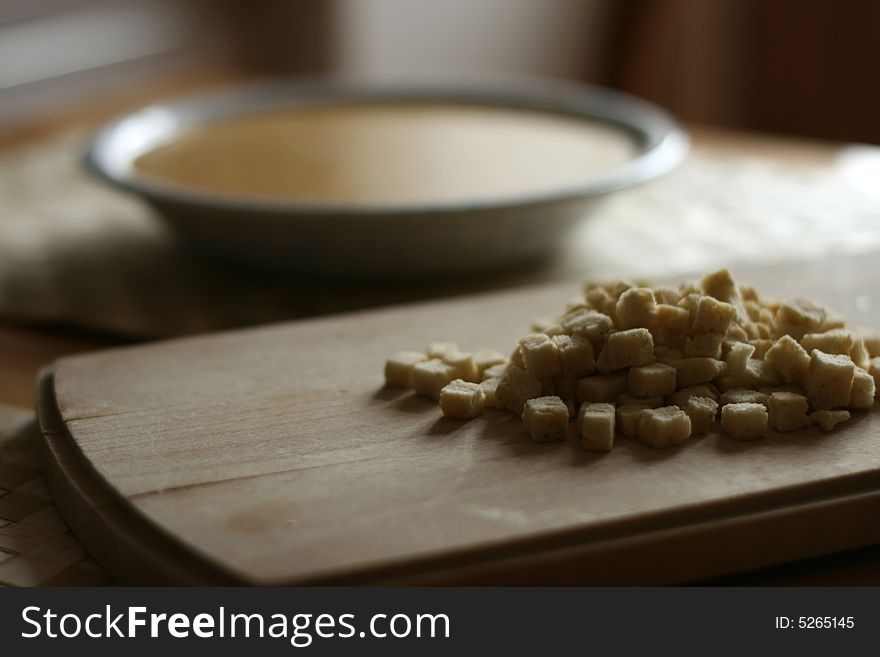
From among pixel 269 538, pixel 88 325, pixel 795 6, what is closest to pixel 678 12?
pixel 795 6

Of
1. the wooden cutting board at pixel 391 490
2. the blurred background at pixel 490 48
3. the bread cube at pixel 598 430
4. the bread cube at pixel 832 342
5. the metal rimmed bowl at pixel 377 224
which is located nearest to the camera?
the wooden cutting board at pixel 391 490

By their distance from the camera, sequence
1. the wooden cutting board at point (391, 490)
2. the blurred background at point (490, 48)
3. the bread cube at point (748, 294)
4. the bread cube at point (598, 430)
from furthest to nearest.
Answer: the blurred background at point (490, 48)
the bread cube at point (748, 294)
the bread cube at point (598, 430)
the wooden cutting board at point (391, 490)

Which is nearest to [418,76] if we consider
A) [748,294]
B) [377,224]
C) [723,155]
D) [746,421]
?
[723,155]

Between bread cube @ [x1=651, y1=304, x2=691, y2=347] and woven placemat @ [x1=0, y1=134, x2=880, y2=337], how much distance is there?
49 cm

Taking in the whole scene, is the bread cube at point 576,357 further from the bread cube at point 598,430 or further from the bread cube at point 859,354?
the bread cube at point 859,354

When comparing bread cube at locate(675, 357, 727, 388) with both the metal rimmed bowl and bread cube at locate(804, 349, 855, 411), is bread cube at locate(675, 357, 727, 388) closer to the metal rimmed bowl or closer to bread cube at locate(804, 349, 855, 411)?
bread cube at locate(804, 349, 855, 411)

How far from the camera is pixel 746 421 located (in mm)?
952

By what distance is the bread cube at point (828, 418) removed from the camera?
0.97 meters

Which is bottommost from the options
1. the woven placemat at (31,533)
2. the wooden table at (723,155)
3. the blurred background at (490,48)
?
the woven placemat at (31,533)

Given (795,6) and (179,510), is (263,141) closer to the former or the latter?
(179,510)

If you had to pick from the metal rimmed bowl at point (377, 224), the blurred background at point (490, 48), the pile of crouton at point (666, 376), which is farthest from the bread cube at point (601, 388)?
the blurred background at point (490, 48)

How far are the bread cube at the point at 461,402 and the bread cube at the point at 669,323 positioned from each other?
0.16m

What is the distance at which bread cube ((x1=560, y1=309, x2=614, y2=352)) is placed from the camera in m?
1.02

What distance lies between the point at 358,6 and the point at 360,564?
10.9 ft
